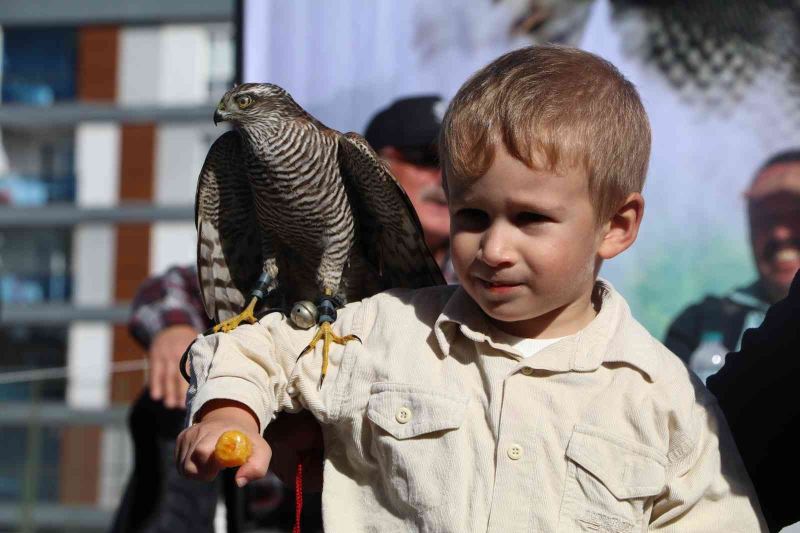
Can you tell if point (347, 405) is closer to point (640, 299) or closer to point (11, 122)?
point (640, 299)

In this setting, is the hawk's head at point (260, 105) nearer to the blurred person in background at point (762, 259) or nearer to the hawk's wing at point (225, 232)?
the hawk's wing at point (225, 232)

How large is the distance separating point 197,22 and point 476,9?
58.2 ft

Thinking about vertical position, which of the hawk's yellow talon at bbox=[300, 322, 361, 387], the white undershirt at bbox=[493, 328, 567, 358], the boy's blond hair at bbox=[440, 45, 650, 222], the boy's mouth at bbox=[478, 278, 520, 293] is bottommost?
the hawk's yellow talon at bbox=[300, 322, 361, 387]

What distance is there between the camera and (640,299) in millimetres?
2553

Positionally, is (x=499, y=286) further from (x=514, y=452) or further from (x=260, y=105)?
(x=260, y=105)

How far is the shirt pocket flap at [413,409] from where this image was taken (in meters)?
0.91

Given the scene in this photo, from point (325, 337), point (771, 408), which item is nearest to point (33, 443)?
point (325, 337)

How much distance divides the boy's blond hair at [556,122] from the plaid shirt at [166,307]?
117 cm

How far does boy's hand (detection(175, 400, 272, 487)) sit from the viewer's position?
80 cm

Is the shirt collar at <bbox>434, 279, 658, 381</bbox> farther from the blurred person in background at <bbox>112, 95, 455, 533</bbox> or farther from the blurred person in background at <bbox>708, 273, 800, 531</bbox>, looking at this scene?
→ the blurred person in background at <bbox>112, 95, 455, 533</bbox>

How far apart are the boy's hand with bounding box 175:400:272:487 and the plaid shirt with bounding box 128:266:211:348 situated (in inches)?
43.8

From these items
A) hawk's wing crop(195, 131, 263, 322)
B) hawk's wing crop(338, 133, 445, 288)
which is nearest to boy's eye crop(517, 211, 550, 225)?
hawk's wing crop(338, 133, 445, 288)

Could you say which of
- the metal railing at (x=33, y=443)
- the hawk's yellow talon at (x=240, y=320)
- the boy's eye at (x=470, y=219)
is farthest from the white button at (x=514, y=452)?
the metal railing at (x=33, y=443)

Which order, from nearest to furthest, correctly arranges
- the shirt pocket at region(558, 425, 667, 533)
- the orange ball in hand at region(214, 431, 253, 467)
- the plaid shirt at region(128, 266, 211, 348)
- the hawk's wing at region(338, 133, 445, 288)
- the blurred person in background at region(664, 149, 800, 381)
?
the orange ball in hand at region(214, 431, 253, 467), the shirt pocket at region(558, 425, 667, 533), the hawk's wing at region(338, 133, 445, 288), the plaid shirt at region(128, 266, 211, 348), the blurred person in background at region(664, 149, 800, 381)
